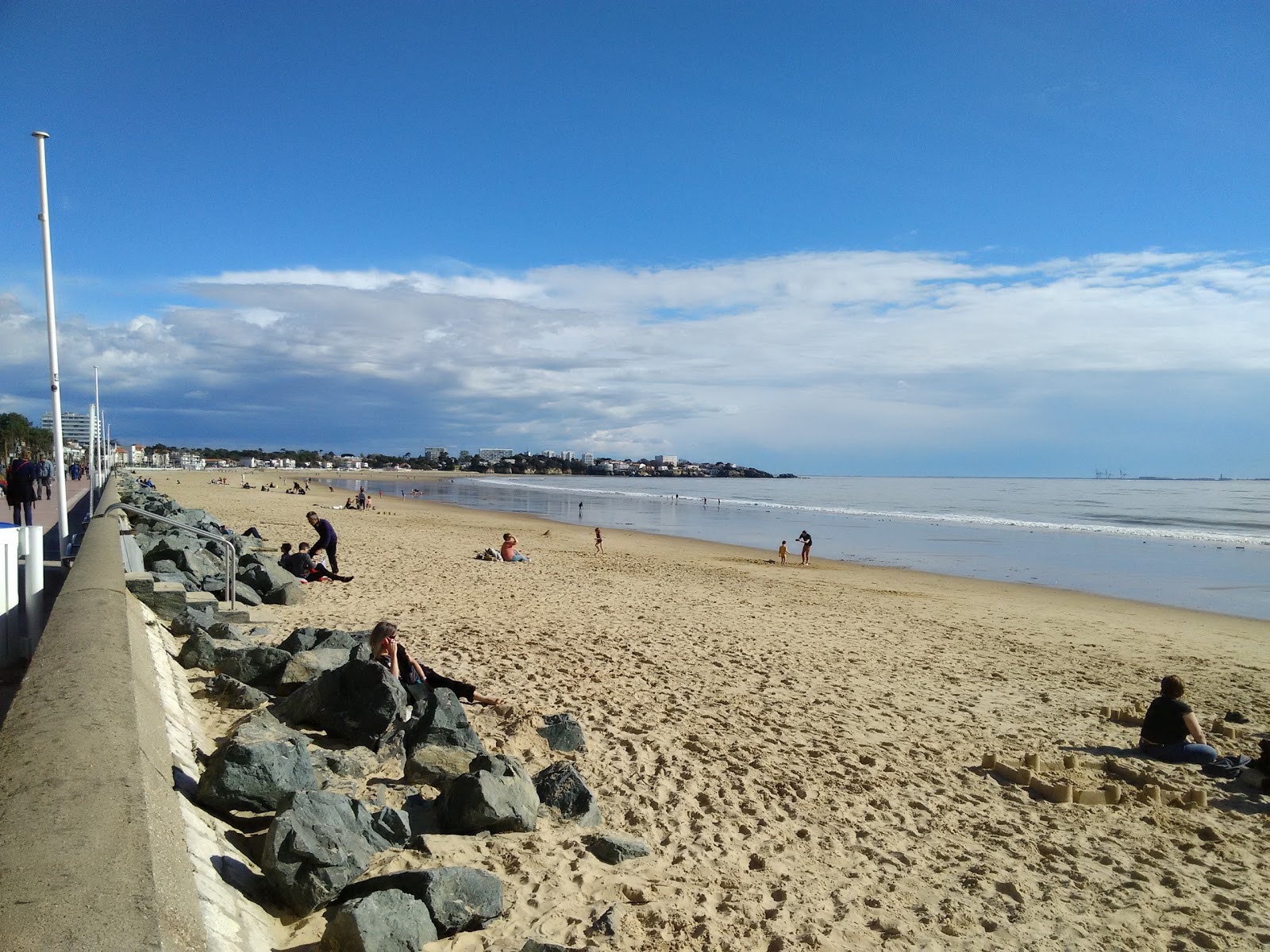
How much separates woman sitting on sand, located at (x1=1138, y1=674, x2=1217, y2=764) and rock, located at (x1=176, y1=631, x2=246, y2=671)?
7.91 m

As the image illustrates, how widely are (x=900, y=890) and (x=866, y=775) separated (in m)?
1.63

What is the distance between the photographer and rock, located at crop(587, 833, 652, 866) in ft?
Answer: 14.8

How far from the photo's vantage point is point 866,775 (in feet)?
20.0

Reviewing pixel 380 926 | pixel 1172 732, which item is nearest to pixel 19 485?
pixel 380 926

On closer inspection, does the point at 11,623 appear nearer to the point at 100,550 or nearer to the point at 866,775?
the point at 100,550

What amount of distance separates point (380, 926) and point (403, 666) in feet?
11.5

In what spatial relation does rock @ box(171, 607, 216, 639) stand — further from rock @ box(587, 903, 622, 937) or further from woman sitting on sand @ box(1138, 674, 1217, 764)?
woman sitting on sand @ box(1138, 674, 1217, 764)

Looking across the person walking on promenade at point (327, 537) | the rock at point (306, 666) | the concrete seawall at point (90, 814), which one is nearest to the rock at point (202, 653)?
the rock at point (306, 666)

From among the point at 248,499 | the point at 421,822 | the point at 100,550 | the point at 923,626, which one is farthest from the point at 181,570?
the point at 248,499

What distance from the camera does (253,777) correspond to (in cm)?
400

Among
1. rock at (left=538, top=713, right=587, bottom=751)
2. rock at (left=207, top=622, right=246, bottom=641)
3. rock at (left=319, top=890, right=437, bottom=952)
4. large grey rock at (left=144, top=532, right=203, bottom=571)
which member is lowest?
rock at (left=538, top=713, right=587, bottom=751)

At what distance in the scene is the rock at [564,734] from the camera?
617 cm

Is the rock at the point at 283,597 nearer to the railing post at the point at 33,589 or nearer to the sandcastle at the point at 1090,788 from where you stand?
the railing post at the point at 33,589

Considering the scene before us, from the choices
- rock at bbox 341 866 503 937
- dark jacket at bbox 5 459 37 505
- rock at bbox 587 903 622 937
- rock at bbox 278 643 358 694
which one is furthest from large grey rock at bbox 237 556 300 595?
rock at bbox 587 903 622 937
